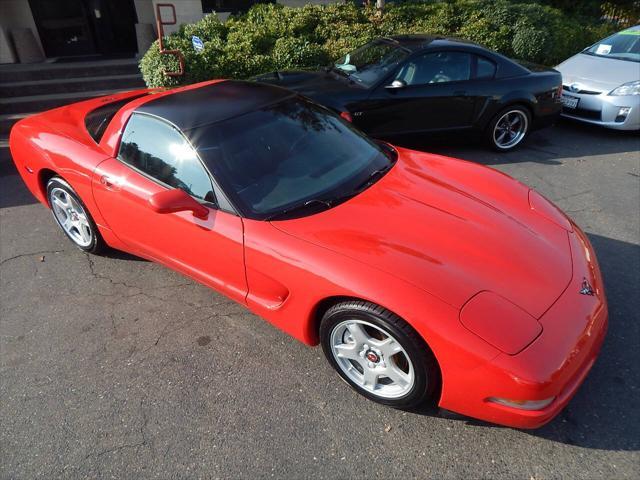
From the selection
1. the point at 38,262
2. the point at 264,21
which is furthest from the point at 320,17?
the point at 38,262

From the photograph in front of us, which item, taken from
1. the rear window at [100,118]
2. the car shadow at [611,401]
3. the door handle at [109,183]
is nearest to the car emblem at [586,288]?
the car shadow at [611,401]

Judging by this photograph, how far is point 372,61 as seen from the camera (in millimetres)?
5496

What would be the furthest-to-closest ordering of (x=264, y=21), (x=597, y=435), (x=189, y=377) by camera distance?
(x=264, y=21) → (x=189, y=377) → (x=597, y=435)

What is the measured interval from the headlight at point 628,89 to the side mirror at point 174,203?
20.7 feet

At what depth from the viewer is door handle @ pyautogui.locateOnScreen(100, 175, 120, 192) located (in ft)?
9.27

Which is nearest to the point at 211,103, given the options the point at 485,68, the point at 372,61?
the point at 372,61

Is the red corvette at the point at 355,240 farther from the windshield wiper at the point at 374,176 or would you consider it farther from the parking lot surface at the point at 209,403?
the parking lot surface at the point at 209,403

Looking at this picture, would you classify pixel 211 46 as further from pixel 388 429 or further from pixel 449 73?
pixel 388 429

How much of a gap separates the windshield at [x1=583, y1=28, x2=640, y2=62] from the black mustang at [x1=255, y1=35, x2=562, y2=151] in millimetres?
1997

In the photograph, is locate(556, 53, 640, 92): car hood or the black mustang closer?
the black mustang

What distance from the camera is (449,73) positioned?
5.36 m

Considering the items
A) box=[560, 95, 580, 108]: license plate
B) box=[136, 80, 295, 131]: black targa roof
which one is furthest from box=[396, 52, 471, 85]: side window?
box=[136, 80, 295, 131]: black targa roof

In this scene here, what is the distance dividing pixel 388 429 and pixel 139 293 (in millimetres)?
1991

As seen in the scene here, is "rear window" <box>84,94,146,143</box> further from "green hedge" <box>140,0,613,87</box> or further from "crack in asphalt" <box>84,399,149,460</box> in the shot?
"green hedge" <box>140,0,613,87</box>
